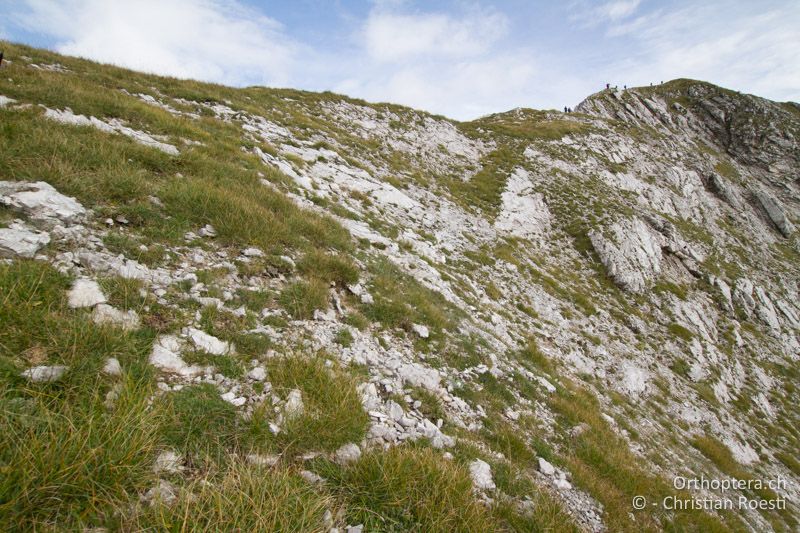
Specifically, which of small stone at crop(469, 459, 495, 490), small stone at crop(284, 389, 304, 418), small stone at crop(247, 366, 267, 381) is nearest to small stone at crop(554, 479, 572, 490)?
small stone at crop(469, 459, 495, 490)

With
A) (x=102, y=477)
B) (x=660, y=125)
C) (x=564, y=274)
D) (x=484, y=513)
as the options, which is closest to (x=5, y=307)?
(x=102, y=477)

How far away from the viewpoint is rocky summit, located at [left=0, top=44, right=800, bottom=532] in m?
3.29

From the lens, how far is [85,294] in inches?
183

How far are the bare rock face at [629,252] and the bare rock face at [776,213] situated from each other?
115 ft

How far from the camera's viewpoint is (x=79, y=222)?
20.2 feet

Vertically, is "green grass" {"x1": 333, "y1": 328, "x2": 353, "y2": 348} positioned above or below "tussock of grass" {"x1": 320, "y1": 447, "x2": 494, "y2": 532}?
above

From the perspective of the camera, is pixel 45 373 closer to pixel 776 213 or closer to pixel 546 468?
pixel 546 468

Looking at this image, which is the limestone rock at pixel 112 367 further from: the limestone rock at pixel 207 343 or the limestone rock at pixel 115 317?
the limestone rock at pixel 207 343

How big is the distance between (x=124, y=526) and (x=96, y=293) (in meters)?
3.42

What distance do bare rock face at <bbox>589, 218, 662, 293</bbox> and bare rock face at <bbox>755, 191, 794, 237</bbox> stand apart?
3498cm

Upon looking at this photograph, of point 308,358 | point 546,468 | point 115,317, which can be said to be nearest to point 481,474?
point 546,468

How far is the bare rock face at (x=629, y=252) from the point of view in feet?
77.5

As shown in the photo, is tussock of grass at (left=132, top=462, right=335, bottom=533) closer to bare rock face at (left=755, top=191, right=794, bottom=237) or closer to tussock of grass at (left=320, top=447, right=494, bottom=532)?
tussock of grass at (left=320, top=447, right=494, bottom=532)

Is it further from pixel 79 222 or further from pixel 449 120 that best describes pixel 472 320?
pixel 449 120
